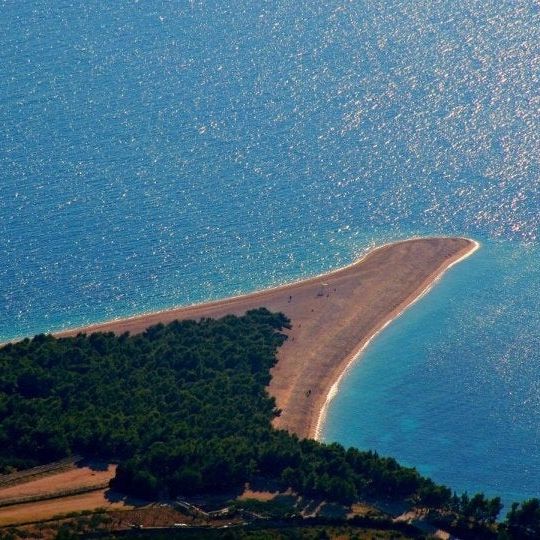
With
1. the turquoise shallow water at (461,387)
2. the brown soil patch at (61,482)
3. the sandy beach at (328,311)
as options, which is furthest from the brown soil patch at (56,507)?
the turquoise shallow water at (461,387)

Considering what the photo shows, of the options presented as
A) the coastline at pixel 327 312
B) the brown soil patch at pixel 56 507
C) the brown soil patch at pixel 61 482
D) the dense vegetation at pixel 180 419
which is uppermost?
the coastline at pixel 327 312

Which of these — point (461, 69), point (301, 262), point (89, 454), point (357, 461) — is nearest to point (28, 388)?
point (89, 454)

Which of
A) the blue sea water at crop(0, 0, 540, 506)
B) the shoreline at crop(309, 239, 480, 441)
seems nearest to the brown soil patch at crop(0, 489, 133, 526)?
the shoreline at crop(309, 239, 480, 441)

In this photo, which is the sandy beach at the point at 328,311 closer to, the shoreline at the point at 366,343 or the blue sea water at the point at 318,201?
the shoreline at the point at 366,343

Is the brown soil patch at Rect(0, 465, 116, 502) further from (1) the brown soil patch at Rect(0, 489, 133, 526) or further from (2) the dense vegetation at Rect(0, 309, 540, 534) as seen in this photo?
(2) the dense vegetation at Rect(0, 309, 540, 534)

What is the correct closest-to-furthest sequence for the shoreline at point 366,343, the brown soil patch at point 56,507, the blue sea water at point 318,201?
the brown soil patch at point 56,507
the shoreline at point 366,343
the blue sea water at point 318,201

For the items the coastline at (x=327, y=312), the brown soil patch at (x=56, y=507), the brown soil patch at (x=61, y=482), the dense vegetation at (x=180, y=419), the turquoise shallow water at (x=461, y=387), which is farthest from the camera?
the coastline at (x=327, y=312)

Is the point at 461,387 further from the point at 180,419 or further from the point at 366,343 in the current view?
the point at 180,419
